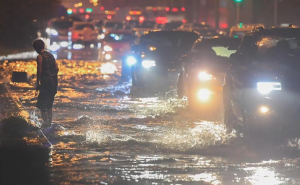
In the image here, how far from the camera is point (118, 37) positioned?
A: 3219cm

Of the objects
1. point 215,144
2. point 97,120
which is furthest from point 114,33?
point 215,144

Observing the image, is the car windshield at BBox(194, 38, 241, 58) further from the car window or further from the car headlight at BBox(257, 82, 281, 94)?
the car headlight at BBox(257, 82, 281, 94)

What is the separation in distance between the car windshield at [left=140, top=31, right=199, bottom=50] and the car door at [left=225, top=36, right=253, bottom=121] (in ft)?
29.0

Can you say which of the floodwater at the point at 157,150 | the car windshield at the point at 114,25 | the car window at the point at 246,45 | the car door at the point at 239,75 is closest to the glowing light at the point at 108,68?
the floodwater at the point at 157,150

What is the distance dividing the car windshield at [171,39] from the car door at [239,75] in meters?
8.83

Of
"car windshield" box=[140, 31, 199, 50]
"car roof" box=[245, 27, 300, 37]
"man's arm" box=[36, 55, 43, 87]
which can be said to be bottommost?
"man's arm" box=[36, 55, 43, 87]

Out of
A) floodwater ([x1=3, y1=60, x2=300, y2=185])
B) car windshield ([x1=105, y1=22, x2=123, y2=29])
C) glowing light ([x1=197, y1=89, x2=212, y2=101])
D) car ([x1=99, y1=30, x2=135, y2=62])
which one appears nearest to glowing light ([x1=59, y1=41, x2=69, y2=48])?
car windshield ([x1=105, y1=22, x2=123, y2=29])

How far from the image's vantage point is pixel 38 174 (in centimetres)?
822

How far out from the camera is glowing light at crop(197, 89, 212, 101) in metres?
15.2

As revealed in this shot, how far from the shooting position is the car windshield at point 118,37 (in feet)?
105

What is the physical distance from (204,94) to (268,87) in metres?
5.59

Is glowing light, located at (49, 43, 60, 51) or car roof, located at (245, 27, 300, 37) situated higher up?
glowing light, located at (49, 43, 60, 51)

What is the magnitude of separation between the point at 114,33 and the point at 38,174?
2452 centimetres

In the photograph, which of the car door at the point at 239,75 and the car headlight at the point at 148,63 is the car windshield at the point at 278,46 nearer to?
the car door at the point at 239,75
